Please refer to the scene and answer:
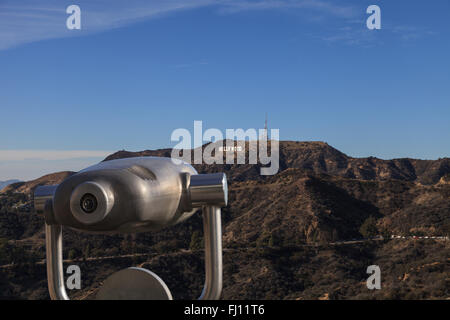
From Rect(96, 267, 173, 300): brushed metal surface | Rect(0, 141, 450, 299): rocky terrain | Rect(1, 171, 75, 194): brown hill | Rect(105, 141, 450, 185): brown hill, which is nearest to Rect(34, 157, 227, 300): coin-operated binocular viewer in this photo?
Rect(96, 267, 173, 300): brushed metal surface

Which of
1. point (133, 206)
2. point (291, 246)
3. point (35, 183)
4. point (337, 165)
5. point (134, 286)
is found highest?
point (337, 165)

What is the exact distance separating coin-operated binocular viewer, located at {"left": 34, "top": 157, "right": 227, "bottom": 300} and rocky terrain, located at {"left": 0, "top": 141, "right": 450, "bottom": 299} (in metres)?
20.2

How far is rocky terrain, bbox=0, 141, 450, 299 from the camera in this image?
25531mm

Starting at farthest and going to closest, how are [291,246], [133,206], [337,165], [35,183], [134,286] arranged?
[337,165], [35,183], [291,246], [134,286], [133,206]

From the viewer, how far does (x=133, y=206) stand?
180cm

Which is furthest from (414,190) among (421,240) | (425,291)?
(425,291)

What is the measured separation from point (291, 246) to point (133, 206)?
31015mm

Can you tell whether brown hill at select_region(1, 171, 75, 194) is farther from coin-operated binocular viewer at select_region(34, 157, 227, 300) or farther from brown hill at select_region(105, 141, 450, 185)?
coin-operated binocular viewer at select_region(34, 157, 227, 300)

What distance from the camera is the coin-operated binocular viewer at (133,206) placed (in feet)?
5.91

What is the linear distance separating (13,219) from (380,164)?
6271cm

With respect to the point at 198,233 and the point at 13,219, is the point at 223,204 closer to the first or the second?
the point at 198,233

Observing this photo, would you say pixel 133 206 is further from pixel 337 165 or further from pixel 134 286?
pixel 337 165

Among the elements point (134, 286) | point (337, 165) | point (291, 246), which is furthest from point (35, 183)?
point (134, 286)

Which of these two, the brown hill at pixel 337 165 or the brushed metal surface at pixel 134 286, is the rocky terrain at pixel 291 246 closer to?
the brushed metal surface at pixel 134 286
